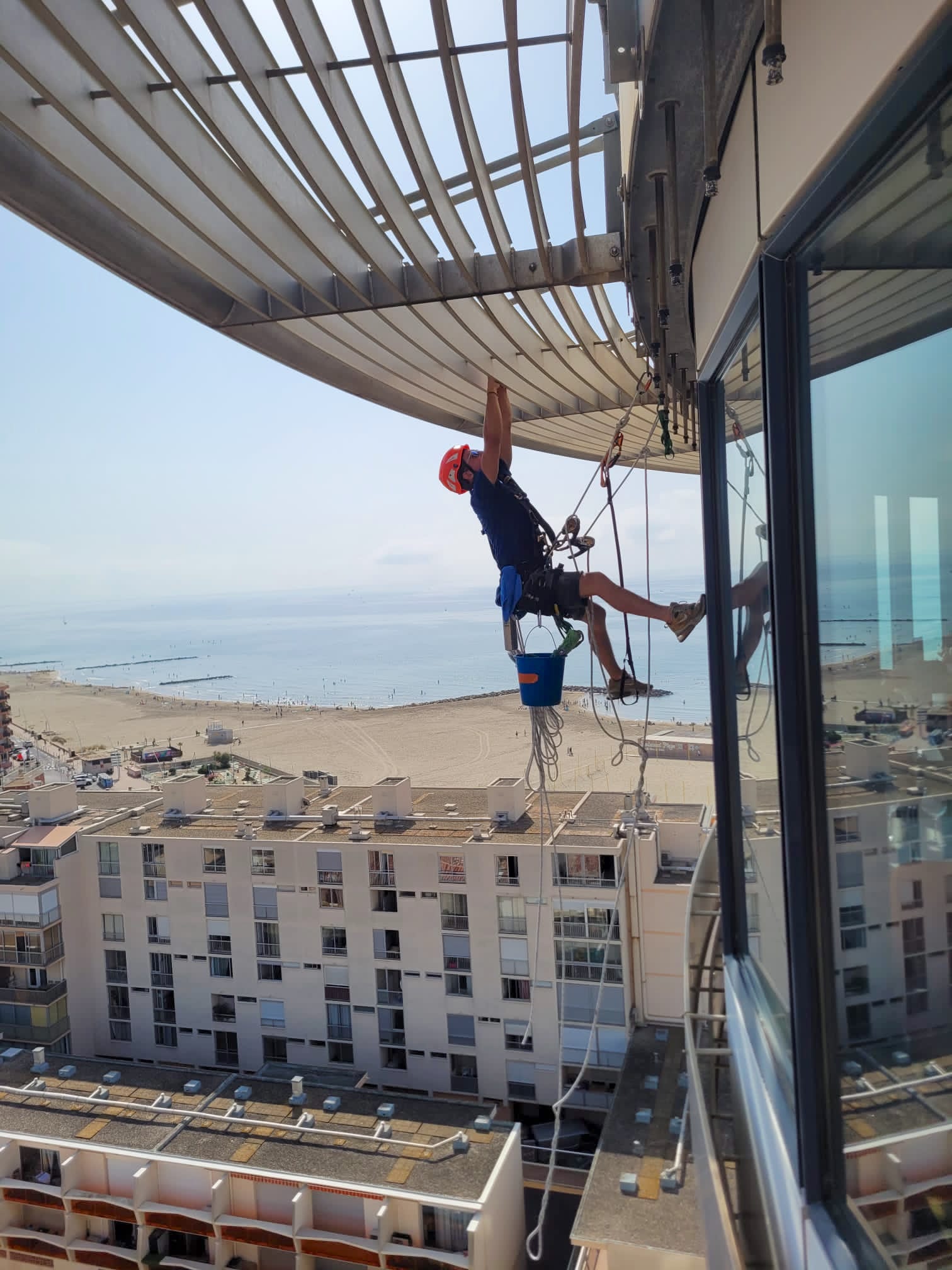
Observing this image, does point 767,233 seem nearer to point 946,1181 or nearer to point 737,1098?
point 946,1181

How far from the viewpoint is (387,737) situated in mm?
35094

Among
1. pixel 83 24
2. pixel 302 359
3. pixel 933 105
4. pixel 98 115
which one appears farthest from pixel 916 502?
pixel 302 359

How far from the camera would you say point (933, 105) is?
71cm

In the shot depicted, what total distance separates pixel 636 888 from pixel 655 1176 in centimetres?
380

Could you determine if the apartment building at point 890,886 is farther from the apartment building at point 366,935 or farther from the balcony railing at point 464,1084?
the balcony railing at point 464,1084

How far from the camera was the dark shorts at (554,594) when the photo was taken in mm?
3088

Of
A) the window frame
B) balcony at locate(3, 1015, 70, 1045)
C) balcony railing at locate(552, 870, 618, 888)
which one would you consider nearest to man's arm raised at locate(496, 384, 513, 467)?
the window frame

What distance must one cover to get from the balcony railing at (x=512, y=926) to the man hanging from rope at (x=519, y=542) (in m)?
8.18

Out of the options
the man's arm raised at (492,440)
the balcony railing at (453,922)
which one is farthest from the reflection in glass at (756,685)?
the balcony railing at (453,922)

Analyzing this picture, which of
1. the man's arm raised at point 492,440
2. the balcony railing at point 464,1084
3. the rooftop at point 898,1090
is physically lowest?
the balcony railing at point 464,1084

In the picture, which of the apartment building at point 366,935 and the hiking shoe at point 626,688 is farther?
the apartment building at point 366,935

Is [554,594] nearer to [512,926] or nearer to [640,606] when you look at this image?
[640,606]

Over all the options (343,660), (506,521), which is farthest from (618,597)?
(343,660)

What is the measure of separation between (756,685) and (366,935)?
10.6 meters
